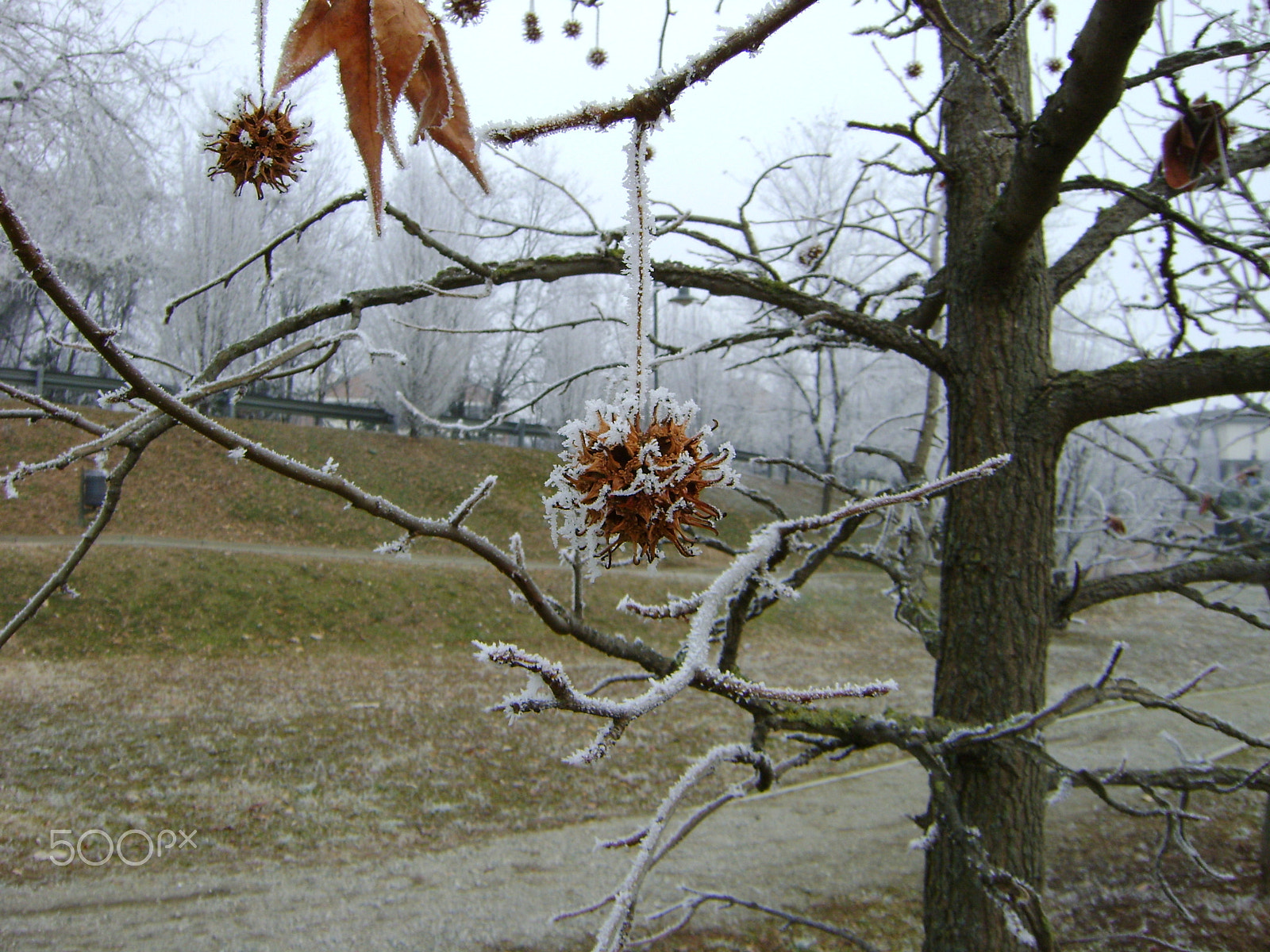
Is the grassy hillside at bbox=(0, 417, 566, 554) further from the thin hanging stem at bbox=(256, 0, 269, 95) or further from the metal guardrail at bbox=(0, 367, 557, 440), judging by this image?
the thin hanging stem at bbox=(256, 0, 269, 95)

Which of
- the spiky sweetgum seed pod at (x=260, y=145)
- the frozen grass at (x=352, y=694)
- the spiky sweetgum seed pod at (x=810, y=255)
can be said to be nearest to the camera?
the spiky sweetgum seed pod at (x=260, y=145)

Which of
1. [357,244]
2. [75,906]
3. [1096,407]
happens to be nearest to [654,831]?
[1096,407]

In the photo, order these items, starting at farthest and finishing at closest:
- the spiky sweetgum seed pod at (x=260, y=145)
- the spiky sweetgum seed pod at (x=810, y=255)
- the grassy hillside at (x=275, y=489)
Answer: the grassy hillside at (x=275, y=489) → the spiky sweetgum seed pod at (x=810, y=255) → the spiky sweetgum seed pod at (x=260, y=145)

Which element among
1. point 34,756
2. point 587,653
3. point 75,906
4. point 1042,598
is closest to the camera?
point 1042,598

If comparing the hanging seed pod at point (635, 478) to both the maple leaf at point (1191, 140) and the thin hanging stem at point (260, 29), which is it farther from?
the maple leaf at point (1191, 140)

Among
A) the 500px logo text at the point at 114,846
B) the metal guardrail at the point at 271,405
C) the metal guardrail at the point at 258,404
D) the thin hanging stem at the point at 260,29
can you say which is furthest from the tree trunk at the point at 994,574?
the metal guardrail at the point at 258,404

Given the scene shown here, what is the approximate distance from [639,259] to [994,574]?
2.43 meters

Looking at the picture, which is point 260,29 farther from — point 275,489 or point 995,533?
point 275,489

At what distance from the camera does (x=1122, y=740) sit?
34.0 ft

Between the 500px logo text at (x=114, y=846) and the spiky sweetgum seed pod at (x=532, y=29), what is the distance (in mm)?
6196

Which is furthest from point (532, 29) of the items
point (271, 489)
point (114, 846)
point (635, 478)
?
point (271, 489)

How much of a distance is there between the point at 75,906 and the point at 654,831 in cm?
537

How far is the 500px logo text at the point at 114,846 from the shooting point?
5.72 metres

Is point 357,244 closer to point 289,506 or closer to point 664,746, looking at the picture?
point 289,506
